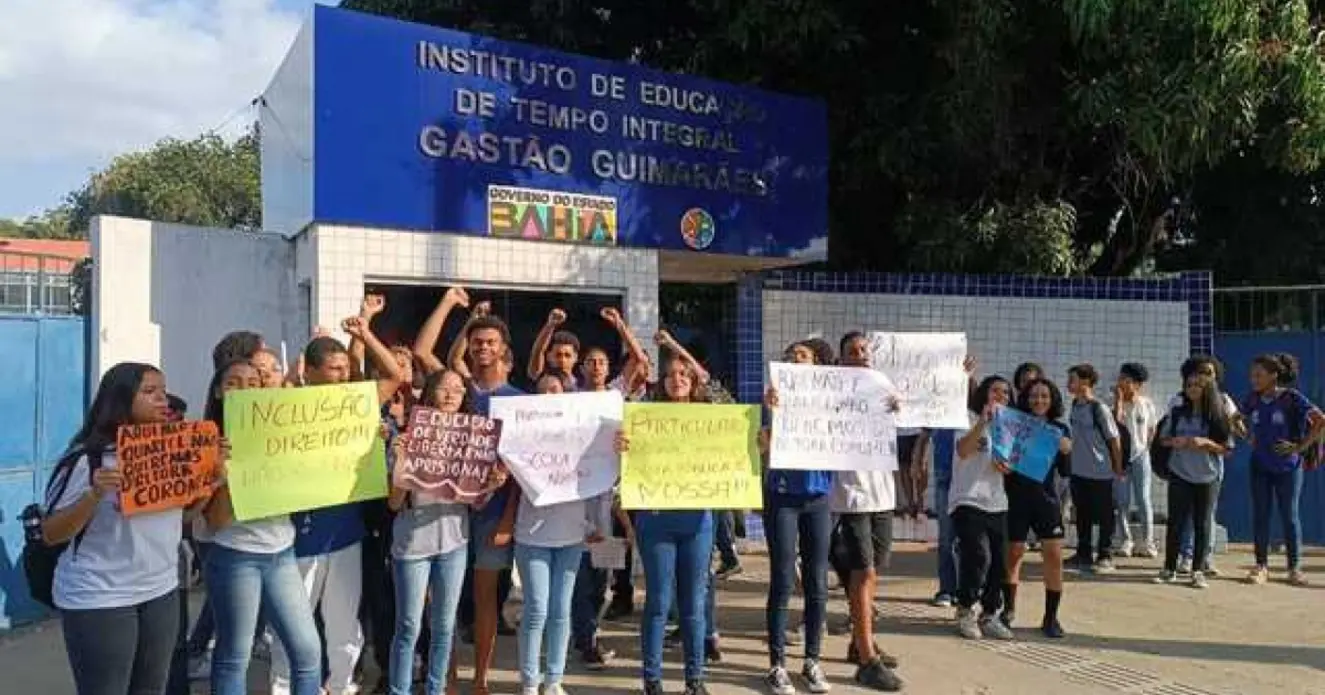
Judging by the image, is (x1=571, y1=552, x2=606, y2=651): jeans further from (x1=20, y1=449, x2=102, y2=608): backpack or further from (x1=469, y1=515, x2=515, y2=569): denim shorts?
(x1=20, y1=449, x2=102, y2=608): backpack

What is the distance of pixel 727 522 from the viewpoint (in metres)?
7.70

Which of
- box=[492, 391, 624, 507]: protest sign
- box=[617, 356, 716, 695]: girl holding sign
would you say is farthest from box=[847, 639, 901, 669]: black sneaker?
box=[492, 391, 624, 507]: protest sign

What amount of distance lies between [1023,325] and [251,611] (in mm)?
7561

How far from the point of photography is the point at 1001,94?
29.2 ft

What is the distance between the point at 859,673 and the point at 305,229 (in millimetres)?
4755

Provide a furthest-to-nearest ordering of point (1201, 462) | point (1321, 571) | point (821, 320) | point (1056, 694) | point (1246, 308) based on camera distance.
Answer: point (1246, 308) < point (821, 320) < point (1321, 571) < point (1201, 462) < point (1056, 694)

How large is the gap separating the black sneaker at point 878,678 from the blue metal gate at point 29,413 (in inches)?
202

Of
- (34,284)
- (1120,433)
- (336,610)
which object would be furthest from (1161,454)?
(34,284)

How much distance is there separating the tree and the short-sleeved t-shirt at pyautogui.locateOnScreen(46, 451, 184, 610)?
21.7ft

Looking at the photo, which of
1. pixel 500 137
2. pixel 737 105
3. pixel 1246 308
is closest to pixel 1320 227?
pixel 1246 308

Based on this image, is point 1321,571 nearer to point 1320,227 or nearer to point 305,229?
point 1320,227

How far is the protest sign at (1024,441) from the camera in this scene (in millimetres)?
6449

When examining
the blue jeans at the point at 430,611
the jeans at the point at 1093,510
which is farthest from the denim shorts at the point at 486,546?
the jeans at the point at 1093,510

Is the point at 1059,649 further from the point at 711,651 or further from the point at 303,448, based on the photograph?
the point at 303,448
